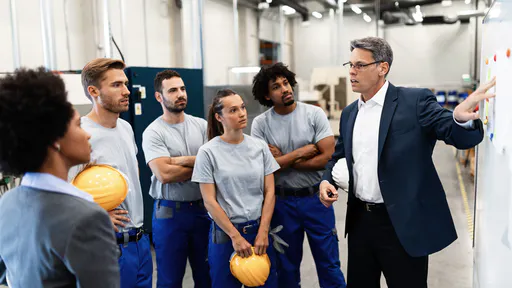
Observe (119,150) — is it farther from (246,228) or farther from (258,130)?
(258,130)

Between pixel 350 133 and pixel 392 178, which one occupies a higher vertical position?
pixel 350 133

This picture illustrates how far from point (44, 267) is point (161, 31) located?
8246mm

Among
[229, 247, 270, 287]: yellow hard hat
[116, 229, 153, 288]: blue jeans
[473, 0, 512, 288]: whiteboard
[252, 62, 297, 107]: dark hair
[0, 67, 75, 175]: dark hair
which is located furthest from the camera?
[252, 62, 297, 107]: dark hair

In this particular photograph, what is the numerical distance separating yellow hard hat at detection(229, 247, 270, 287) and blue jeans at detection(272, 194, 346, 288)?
1.51ft

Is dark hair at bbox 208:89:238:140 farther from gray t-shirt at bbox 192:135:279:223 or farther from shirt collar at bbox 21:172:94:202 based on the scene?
shirt collar at bbox 21:172:94:202

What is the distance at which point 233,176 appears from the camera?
2455 mm

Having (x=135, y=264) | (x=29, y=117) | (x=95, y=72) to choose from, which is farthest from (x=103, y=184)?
(x=29, y=117)

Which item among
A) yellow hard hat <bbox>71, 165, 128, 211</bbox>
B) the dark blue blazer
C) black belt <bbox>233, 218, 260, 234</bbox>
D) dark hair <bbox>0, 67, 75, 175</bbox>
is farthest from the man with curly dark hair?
black belt <bbox>233, 218, 260, 234</bbox>

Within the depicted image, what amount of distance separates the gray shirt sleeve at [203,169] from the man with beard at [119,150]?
1.15ft

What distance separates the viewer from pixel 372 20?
1377 cm

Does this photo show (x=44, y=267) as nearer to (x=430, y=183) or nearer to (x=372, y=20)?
(x=430, y=183)

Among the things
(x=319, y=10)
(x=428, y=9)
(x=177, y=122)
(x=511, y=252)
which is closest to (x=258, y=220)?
(x=177, y=122)

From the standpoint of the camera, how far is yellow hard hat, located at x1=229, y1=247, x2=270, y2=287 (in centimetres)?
236

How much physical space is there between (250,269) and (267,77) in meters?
1.37
